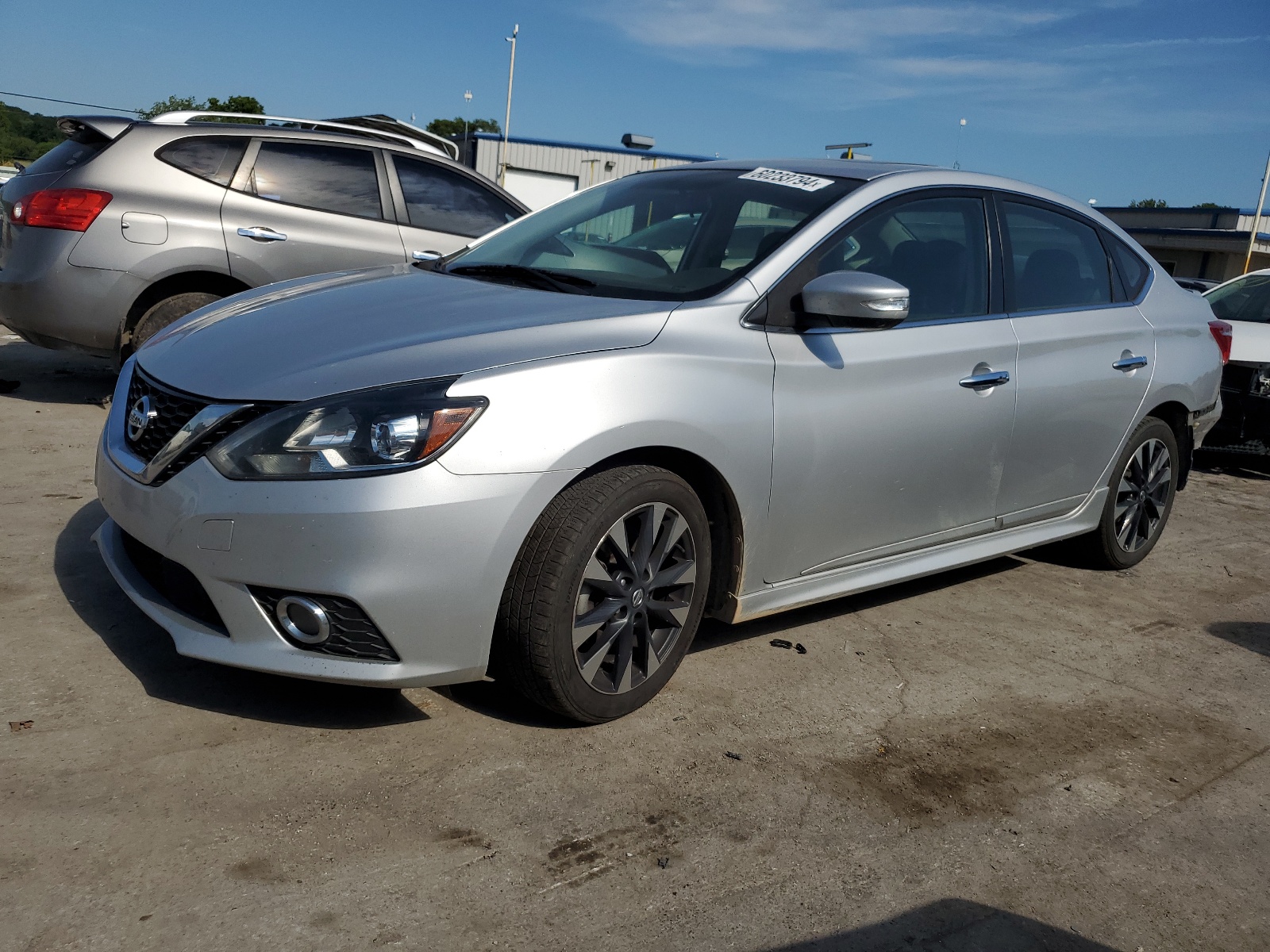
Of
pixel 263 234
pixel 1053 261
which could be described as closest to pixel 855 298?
pixel 1053 261

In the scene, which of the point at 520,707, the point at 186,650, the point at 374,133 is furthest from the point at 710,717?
the point at 374,133

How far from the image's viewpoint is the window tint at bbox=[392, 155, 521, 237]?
6984mm

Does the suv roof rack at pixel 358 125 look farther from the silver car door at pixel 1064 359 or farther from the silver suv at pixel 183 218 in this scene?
the silver car door at pixel 1064 359

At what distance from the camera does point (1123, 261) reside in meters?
4.92

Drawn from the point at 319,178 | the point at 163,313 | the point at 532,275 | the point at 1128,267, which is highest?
the point at 319,178

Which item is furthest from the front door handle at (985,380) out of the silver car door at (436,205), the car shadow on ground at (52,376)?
the car shadow on ground at (52,376)

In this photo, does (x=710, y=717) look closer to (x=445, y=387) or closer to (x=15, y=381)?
(x=445, y=387)

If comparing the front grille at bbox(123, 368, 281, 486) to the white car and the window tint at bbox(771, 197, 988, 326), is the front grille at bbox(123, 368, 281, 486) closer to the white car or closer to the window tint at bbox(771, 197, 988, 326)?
the window tint at bbox(771, 197, 988, 326)

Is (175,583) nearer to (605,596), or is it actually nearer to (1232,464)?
(605,596)

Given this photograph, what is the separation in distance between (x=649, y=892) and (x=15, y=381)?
6313mm

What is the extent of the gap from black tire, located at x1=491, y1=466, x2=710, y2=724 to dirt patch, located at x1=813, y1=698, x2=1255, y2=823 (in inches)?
23.5

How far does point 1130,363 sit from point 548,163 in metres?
39.9

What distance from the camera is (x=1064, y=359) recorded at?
4.31m

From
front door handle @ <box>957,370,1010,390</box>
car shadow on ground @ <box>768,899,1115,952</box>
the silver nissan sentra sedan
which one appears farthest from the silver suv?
car shadow on ground @ <box>768,899,1115,952</box>
